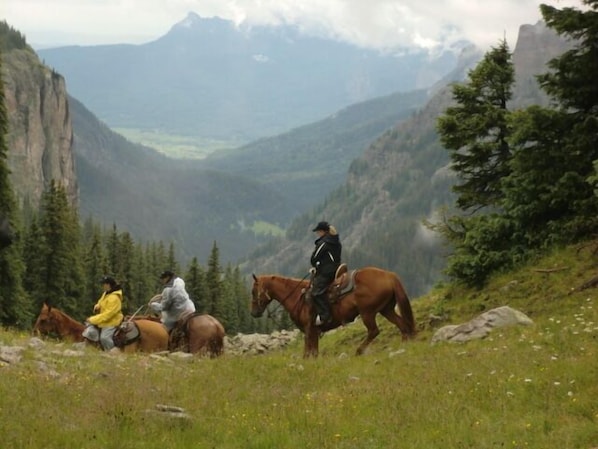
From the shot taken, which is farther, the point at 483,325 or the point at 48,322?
the point at 48,322

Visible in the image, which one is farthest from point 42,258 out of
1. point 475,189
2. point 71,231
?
point 475,189

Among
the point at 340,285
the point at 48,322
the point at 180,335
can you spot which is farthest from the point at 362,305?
the point at 48,322

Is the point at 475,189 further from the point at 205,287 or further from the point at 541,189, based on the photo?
the point at 205,287

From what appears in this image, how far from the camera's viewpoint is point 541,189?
72.2 ft

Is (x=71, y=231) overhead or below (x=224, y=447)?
below

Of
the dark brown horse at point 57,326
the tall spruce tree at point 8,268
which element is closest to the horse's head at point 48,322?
the dark brown horse at point 57,326

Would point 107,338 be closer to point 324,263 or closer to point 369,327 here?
point 324,263

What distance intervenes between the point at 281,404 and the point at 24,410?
4195 millimetres

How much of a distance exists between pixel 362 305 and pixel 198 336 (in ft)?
16.7

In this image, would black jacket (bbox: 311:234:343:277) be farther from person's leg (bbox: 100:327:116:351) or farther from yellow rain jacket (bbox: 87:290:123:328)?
person's leg (bbox: 100:327:116:351)

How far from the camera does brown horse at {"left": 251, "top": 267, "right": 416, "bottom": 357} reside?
1975cm

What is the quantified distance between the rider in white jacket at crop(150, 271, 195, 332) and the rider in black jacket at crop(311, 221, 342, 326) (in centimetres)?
450

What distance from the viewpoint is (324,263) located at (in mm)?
19797

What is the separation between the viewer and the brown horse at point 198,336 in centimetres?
2095
